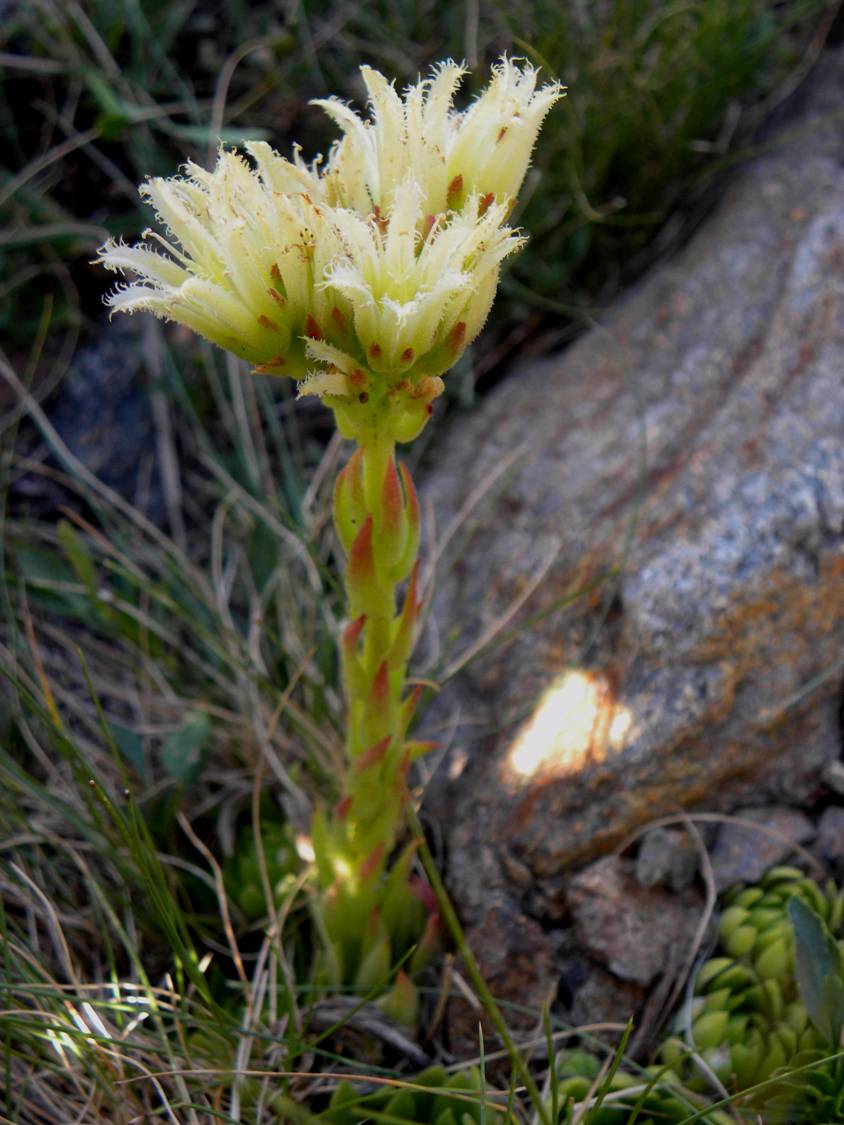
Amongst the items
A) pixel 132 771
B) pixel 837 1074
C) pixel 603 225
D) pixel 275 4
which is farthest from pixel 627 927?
pixel 275 4

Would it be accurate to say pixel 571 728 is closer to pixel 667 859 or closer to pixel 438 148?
pixel 667 859

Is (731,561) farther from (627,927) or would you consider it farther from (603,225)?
(603,225)

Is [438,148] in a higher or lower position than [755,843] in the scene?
higher

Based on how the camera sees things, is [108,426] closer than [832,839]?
No

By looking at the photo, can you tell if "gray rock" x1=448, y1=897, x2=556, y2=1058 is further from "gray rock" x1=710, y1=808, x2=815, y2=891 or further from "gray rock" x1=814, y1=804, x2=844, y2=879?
"gray rock" x1=814, y1=804, x2=844, y2=879

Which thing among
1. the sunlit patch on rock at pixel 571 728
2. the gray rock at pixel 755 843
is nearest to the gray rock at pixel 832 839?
the gray rock at pixel 755 843

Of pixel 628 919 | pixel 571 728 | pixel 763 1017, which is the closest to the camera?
pixel 763 1017

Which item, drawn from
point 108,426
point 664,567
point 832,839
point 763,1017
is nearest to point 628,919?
point 763,1017

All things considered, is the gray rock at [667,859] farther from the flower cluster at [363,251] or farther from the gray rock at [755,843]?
the flower cluster at [363,251]
